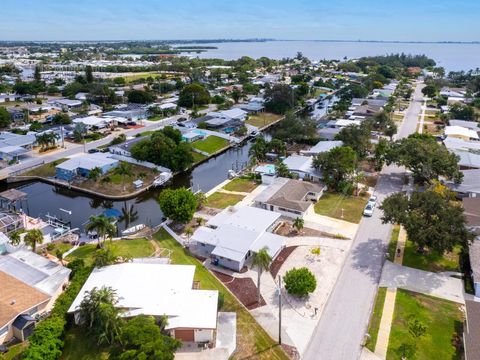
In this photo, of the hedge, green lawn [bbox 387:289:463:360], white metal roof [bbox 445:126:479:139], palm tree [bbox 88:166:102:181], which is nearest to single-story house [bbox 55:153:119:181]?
palm tree [bbox 88:166:102:181]

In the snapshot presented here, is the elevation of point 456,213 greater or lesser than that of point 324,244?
greater

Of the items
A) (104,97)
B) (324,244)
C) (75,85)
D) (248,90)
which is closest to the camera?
(324,244)

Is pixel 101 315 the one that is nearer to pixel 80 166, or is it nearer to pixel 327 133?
pixel 80 166

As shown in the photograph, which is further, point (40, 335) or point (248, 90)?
point (248, 90)

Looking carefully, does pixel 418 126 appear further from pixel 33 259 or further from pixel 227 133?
pixel 33 259

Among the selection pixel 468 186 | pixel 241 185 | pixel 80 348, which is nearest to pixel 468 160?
pixel 468 186

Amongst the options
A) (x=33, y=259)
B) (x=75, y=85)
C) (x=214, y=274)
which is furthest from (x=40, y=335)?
(x=75, y=85)

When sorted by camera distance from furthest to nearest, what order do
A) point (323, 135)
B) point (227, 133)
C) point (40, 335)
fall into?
1. point (227, 133)
2. point (323, 135)
3. point (40, 335)

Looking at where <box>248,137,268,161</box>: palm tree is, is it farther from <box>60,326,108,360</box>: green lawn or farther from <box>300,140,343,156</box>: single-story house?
<box>60,326,108,360</box>: green lawn
